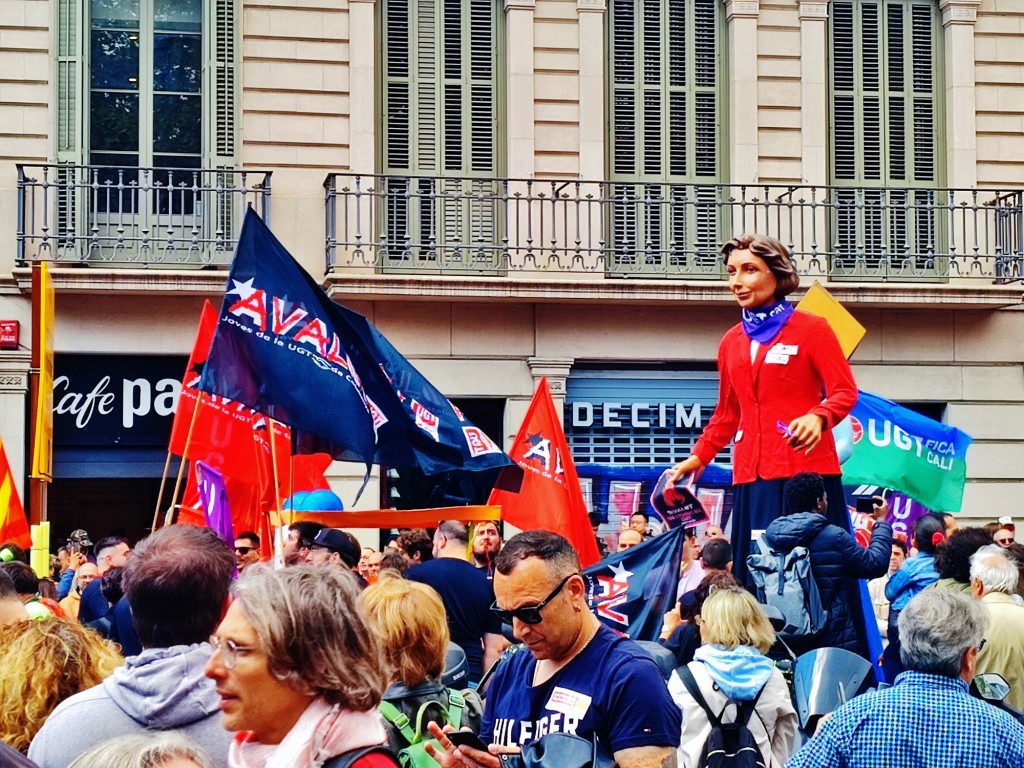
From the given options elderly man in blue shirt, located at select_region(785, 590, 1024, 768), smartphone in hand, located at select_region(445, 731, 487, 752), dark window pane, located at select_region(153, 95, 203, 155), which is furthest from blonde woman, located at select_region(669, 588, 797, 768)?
dark window pane, located at select_region(153, 95, 203, 155)

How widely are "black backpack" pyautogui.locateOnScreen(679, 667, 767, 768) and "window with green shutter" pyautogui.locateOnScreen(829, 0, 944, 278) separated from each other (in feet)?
46.8

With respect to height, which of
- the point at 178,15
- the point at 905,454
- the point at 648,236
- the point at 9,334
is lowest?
the point at 905,454

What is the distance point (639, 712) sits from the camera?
473 centimetres

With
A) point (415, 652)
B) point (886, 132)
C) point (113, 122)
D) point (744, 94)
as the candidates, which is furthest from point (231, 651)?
point (886, 132)

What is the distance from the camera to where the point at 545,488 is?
13492 millimetres

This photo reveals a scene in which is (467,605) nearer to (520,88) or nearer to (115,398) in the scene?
(115,398)

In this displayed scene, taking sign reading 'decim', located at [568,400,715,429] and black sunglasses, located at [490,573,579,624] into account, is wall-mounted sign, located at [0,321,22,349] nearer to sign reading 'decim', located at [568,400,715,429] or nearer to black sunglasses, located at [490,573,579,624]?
sign reading 'decim', located at [568,400,715,429]

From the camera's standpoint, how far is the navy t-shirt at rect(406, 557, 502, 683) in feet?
28.5

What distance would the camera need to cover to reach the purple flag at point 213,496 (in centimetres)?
1262

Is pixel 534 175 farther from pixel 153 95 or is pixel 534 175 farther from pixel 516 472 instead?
pixel 516 472

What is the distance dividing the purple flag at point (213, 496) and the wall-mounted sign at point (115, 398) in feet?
22.0

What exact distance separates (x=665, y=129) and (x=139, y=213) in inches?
228

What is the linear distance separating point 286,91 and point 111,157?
194 centimetres

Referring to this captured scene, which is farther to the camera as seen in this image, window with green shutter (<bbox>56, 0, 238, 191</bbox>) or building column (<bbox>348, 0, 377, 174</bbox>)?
building column (<bbox>348, 0, 377, 174</bbox>)
